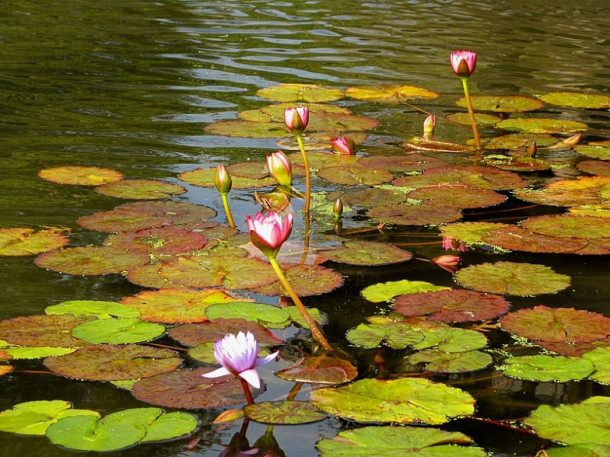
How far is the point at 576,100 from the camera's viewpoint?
228 inches

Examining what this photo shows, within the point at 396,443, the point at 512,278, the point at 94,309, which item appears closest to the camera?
the point at 396,443

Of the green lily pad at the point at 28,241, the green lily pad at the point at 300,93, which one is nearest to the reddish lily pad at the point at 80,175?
the green lily pad at the point at 28,241

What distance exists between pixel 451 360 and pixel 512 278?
2.31ft

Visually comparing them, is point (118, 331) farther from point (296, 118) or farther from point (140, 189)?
point (140, 189)

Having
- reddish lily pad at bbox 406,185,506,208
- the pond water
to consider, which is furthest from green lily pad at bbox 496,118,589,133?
reddish lily pad at bbox 406,185,506,208

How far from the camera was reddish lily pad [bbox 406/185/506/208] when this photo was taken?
12.8ft

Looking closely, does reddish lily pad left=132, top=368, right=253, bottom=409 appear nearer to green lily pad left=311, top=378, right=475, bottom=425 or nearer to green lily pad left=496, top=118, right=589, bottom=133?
green lily pad left=311, top=378, right=475, bottom=425

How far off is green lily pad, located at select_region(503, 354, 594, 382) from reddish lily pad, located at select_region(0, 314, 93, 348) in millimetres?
1210

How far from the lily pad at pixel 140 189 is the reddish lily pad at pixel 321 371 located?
1646mm

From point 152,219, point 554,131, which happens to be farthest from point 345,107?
point 152,219

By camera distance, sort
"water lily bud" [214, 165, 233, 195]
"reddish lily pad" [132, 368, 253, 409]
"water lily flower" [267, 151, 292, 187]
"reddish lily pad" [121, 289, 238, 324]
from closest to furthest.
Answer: "reddish lily pad" [132, 368, 253, 409], "reddish lily pad" [121, 289, 238, 324], "water lily bud" [214, 165, 233, 195], "water lily flower" [267, 151, 292, 187]

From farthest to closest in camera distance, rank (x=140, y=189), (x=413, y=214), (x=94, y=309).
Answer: (x=140, y=189), (x=413, y=214), (x=94, y=309)

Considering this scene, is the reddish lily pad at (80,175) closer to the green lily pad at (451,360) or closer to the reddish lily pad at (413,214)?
the reddish lily pad at (413,214)

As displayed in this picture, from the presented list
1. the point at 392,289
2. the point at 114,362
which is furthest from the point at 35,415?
the point at 392,289
